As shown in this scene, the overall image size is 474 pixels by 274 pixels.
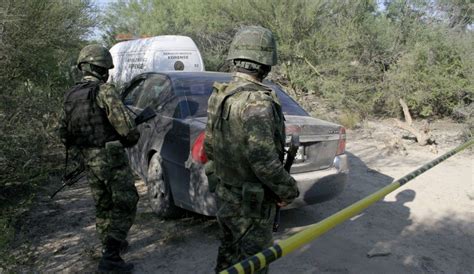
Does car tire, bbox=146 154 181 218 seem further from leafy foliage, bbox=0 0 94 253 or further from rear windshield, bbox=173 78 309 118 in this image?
leafy foliage, bbox=0 0 94 253

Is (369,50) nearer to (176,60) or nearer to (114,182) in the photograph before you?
(176,60)

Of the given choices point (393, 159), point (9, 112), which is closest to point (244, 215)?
point (9, 112)

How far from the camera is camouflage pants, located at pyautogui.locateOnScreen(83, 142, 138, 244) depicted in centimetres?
333

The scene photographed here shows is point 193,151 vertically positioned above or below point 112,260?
above

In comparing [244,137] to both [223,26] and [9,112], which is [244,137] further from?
[223,26]

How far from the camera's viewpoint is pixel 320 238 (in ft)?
13.4

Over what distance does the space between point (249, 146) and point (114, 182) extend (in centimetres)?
157

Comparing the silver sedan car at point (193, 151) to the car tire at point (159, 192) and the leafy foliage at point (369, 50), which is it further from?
the leafy foliage at point (369, 50)

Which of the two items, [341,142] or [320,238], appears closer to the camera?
[320,238]

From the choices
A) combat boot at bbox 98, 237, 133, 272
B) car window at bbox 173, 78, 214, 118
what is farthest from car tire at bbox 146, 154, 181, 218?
combat boot at bbox 98, 237, 133, 272

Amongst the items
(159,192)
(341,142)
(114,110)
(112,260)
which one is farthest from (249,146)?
(159,192)

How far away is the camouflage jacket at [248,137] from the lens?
2.20 m

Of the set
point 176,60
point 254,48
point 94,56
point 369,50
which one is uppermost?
point 369,50

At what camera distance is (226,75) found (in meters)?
5.05
